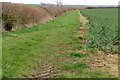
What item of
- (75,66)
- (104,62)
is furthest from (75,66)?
(104,62)

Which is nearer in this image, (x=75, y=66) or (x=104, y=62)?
(x=75, y=66)

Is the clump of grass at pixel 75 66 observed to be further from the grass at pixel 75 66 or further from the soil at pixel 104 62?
the soil at pixel 104 62

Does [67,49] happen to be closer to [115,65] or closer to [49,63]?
[49,63]

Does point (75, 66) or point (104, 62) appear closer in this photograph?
point (75, 66)

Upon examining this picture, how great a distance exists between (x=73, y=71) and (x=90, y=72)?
561mm

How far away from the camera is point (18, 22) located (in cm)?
2039

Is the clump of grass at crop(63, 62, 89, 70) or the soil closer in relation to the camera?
the soil

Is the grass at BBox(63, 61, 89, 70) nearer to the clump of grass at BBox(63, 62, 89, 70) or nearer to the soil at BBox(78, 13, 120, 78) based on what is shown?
the clump of grass at BBox(63, 62, 89, 70)

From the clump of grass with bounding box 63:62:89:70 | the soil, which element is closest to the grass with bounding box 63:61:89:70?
the clump of grass with bounding box 63:62:89:70

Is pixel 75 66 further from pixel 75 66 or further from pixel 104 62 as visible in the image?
pixel 104 62

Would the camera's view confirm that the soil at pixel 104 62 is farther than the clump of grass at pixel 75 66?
No

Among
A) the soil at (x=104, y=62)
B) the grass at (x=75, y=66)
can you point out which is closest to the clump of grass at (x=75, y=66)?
the grass at (x=75, y=66)

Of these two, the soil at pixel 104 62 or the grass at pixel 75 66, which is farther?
the grass at pixel 75 66

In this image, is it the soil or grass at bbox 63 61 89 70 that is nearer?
the soil
